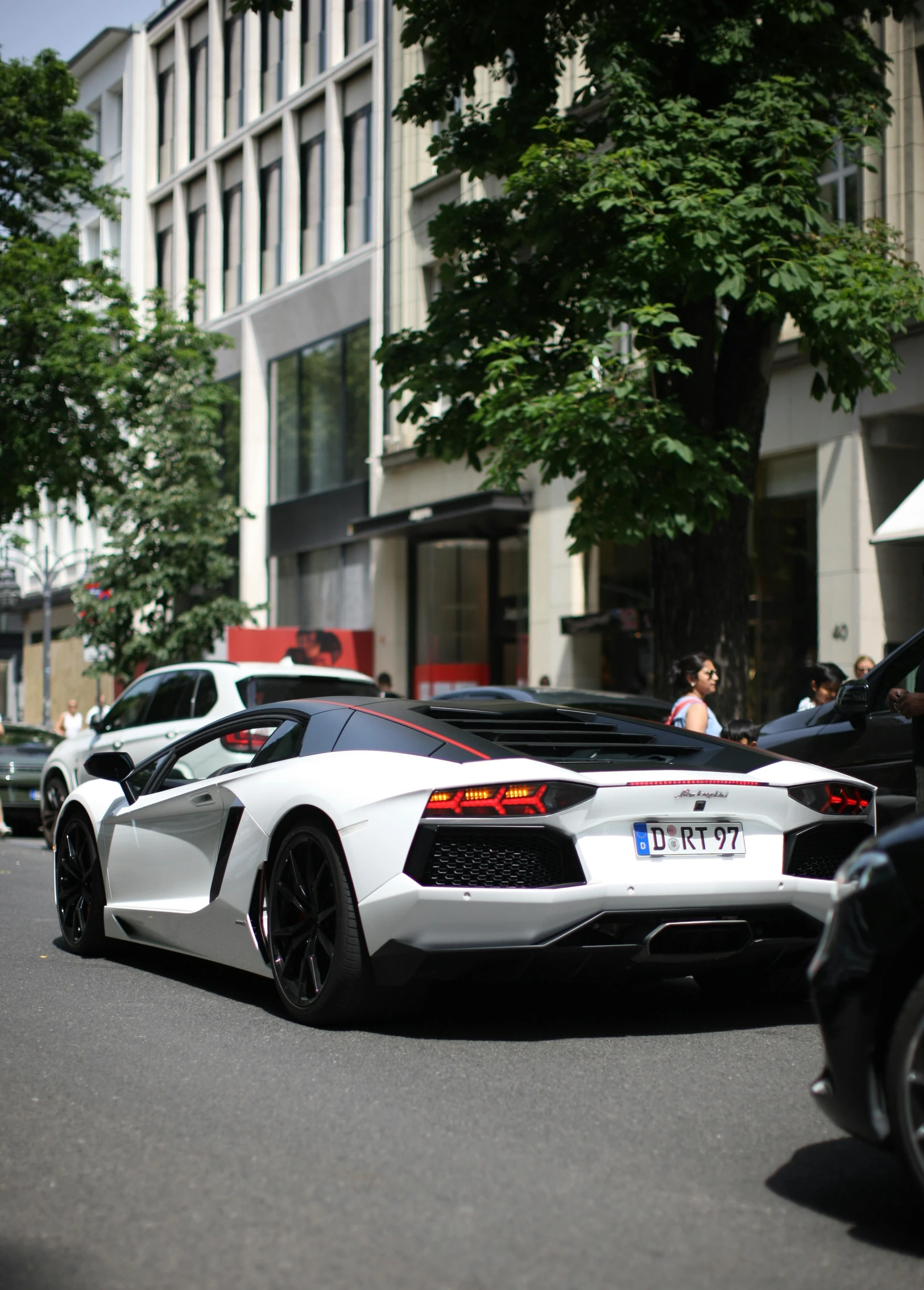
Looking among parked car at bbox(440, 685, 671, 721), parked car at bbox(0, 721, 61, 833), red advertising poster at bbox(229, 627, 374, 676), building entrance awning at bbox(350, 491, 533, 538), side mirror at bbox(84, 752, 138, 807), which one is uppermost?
building entrance awning at bbox(350, 491, 533, 538)

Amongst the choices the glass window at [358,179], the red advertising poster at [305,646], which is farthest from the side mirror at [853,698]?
the glass window at [358,179]

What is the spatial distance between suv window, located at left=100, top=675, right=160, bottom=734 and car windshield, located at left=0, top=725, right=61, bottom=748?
5842mm

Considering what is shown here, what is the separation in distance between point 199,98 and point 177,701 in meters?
28.9

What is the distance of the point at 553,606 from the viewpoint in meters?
24.6

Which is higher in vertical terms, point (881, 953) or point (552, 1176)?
point (881, 953)

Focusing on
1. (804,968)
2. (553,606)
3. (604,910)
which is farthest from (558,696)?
(553,606)

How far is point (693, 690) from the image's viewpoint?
1016 centimetres

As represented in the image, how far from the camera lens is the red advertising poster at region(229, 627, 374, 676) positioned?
95.1 ft

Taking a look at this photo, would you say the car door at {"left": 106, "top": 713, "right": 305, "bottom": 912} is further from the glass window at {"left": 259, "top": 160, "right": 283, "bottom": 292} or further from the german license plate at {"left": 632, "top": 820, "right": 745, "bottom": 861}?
the glass window at {"left": 259, "top": 160, "right": 283, "bottom": 292}

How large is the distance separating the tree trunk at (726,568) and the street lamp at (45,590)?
91.5 feet

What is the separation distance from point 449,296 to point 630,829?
27.0 feet

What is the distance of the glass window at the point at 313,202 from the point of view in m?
32.3

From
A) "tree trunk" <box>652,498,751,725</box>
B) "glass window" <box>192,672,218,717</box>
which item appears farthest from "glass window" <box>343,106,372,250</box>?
"tree trunk" <box>652,498,751,725</box>

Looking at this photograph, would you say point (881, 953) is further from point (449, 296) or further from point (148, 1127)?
point (449, 296)
